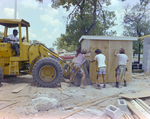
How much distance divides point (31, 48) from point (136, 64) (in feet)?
25.3

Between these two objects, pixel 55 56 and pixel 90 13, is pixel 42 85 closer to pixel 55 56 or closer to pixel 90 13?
pixel 55 56

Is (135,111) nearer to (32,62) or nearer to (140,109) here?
(140,109)

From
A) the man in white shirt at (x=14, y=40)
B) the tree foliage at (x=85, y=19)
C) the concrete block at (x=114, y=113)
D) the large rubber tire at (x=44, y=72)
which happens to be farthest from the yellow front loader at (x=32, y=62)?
the tree foliage at (x=85, y=19)

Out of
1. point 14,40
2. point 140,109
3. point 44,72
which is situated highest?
point 14,40

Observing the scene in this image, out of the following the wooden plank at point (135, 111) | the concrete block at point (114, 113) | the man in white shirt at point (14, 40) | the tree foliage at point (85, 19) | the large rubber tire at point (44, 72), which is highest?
the tree foliage at point (85, 19)

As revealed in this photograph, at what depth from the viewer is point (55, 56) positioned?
6.46 m

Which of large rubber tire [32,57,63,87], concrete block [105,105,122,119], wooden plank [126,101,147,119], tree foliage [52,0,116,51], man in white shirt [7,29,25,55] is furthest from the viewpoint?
tree foliage [52,0,116,51]

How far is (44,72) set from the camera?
5727 millimetres

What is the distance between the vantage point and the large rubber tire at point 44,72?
5.51m

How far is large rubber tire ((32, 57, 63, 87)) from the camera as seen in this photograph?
18.1 feet

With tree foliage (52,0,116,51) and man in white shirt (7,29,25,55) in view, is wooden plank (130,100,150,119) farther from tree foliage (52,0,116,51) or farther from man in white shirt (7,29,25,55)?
tree foliage (52,0,116,51)

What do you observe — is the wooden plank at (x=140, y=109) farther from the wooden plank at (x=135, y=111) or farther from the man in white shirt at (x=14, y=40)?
the man in white shirt at (x=14, y=40)

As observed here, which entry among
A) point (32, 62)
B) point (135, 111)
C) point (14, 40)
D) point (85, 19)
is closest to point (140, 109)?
point (135, 111)

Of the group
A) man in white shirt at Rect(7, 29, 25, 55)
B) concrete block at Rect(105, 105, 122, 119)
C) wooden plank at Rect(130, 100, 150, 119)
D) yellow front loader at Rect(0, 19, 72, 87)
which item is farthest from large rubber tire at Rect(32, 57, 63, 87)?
wooden plank at Rect(130, 100, 150, 119)
